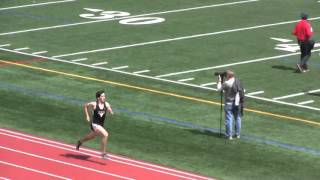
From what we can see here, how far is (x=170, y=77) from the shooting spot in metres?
29.5

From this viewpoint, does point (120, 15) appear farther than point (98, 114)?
Yes

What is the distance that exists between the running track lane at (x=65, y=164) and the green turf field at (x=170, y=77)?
548 millimetres

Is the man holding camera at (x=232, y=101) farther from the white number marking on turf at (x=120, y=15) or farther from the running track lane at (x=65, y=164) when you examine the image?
the white number marking on turf at (x=120, y=15)

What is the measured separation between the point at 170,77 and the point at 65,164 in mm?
9191

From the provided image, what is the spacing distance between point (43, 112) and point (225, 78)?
5.28m

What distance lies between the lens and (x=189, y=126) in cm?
2392

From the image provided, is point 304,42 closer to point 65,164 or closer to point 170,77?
point 170,77

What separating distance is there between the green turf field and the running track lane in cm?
55

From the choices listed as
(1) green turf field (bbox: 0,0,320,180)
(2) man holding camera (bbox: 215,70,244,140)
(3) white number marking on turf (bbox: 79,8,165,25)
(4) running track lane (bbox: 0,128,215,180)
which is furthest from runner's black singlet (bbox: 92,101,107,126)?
(3) white number marking on turf (bbox: 79,8,165,25)

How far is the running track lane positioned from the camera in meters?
20.0

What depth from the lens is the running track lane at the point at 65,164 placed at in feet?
65.6

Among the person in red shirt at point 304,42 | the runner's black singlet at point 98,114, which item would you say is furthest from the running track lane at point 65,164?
the person in red shirt at point 304,42

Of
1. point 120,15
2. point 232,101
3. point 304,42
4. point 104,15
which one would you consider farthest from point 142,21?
point 232,101

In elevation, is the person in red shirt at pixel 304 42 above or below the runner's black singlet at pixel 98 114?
below
